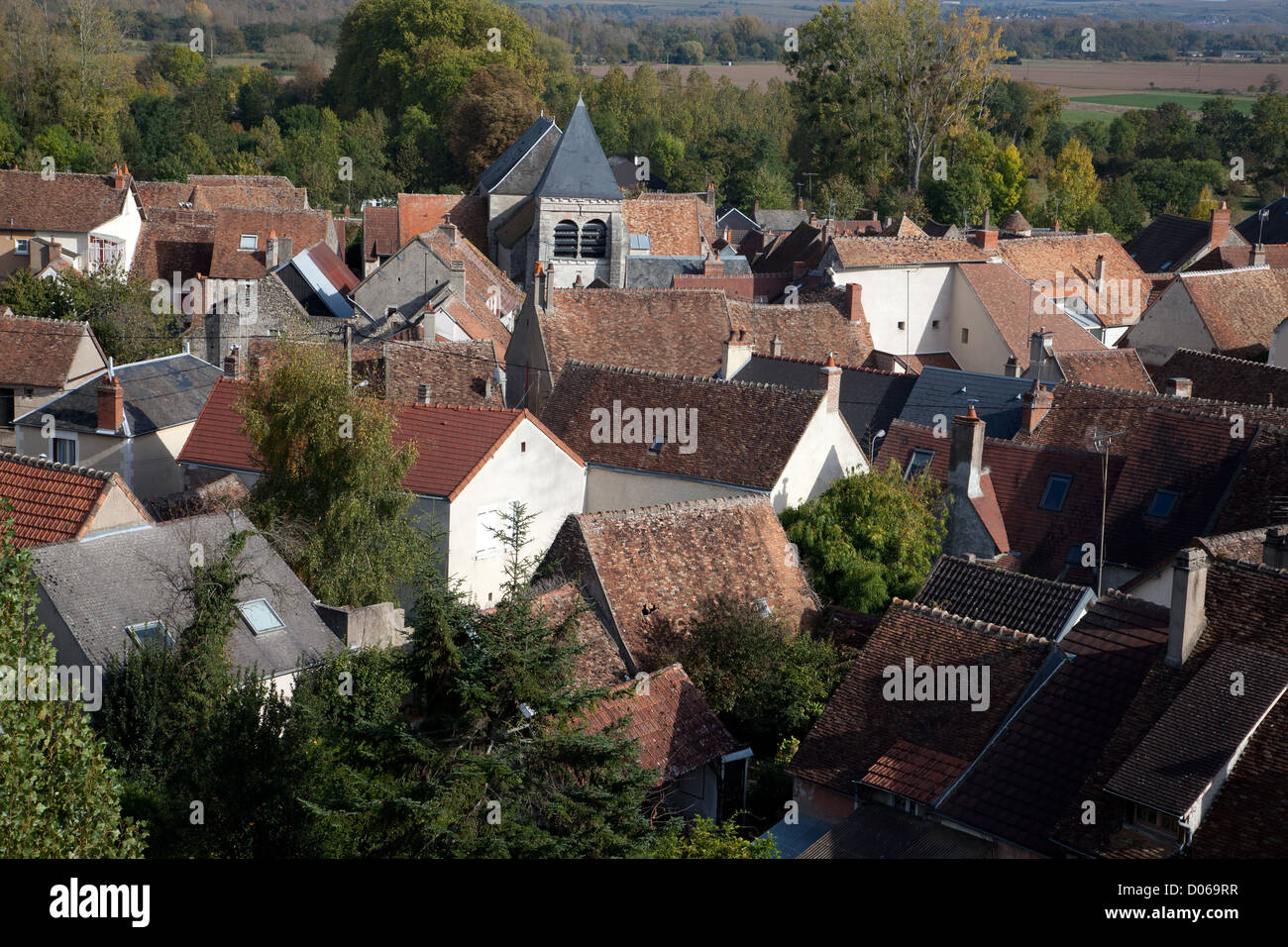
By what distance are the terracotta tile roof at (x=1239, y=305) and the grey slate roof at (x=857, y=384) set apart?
15.3 metres

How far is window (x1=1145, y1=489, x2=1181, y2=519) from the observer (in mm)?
24203

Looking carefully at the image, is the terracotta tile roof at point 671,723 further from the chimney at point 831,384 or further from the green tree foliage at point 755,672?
the chimney at point 831,384

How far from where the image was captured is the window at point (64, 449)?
28375 millimetres

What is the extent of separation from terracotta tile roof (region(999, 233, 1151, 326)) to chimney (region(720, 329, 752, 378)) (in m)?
19.0

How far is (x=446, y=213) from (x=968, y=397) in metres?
35.1

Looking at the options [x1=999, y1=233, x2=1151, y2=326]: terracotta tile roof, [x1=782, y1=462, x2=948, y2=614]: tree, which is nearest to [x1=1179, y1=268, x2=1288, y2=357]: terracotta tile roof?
[x1=999, y1=233, x2=1151, y2=326]: terracotta tile roof

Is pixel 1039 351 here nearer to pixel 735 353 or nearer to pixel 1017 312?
pixel 735 353

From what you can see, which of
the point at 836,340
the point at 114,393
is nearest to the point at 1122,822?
the point at 114,393

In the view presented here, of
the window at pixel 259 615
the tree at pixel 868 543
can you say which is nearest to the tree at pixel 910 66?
the tree at pixel 868 543

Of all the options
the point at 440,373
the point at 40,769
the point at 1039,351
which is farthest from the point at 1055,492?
the point at 40,769

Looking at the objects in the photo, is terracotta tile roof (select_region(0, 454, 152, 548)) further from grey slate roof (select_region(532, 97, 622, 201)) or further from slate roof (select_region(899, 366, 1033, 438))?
grey slate roof (select_region(532, 97, 622, 201))

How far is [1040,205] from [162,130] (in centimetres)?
4896
